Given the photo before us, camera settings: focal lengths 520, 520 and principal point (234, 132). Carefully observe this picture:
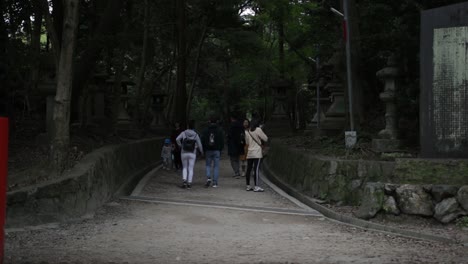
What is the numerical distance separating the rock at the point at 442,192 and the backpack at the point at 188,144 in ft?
22.2

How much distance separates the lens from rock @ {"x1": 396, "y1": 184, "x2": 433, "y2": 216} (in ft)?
28.8

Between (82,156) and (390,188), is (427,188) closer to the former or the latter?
(390,188)

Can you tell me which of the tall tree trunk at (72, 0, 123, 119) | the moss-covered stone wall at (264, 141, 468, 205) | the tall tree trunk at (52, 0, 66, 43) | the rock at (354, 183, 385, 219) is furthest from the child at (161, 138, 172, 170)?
the rock at (354, 183, 385, 219)

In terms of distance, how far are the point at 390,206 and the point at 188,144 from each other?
625 cm

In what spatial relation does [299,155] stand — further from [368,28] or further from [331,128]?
[368,28]

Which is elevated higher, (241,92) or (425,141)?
(241,92)

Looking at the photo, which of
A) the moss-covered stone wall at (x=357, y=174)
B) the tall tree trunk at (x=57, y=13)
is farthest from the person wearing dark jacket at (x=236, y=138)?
the tall tree trunk at (x=57, y=13)

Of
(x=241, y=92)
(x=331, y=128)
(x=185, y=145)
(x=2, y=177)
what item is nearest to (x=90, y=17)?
(x=185, y=145)

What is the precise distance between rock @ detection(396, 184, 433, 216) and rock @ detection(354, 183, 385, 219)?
307 millimetres

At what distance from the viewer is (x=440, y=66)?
944 cm

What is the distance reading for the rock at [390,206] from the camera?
8953 millimetres

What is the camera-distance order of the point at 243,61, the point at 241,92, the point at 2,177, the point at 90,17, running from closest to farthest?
the point at 2,177 → the point at 90,17 → the point at 243,61 → the point at 241,92

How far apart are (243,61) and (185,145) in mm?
21229

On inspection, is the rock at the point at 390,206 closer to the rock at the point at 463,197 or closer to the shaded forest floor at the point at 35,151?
the rock at the point at 463,197
